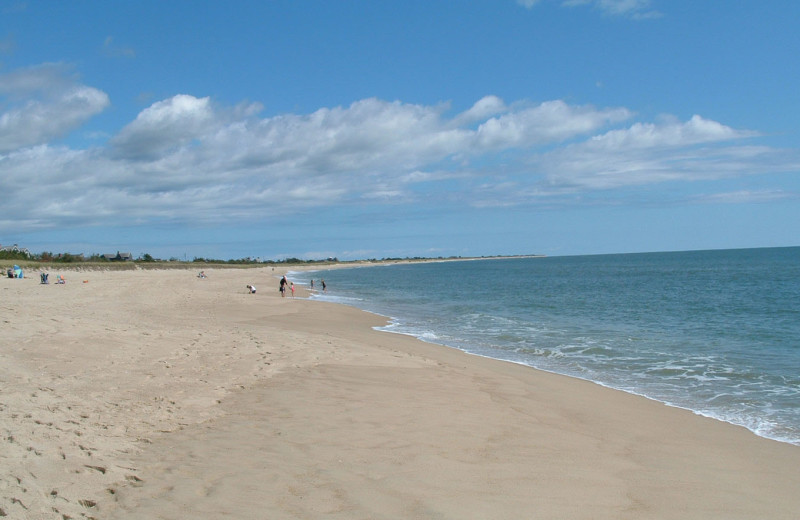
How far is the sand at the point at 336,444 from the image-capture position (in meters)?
5.23

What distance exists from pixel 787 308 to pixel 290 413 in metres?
29.9

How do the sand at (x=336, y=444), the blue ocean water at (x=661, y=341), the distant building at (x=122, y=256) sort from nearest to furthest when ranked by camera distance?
the sand at (x=336, y=444) < the blue ocean water at (x=661, y=341) < the distant building at (x=122, y=256)

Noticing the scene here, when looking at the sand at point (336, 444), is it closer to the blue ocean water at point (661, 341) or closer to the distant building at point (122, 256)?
the blue ocean water at point (661, 341)

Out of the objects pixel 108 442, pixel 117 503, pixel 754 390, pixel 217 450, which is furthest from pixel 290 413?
pixel 754 390

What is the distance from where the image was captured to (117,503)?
493cm

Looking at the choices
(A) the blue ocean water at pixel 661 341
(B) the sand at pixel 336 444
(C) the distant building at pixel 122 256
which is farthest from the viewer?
(C) the distant building at pixel 122 256

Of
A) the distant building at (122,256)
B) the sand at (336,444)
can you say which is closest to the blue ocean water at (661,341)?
the sand at (336,444)

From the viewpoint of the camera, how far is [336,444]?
6.90 meters

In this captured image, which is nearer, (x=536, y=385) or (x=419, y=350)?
(x=536, y=385)

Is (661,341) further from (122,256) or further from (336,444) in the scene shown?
(122,256)

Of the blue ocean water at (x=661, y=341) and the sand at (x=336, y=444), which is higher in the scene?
the sand at (x=336, y=444)

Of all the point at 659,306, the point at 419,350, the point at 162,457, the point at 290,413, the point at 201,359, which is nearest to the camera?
the point at 162,457

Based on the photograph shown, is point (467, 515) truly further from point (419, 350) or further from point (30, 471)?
point (419, 350)

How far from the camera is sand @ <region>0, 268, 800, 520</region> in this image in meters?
5.23
